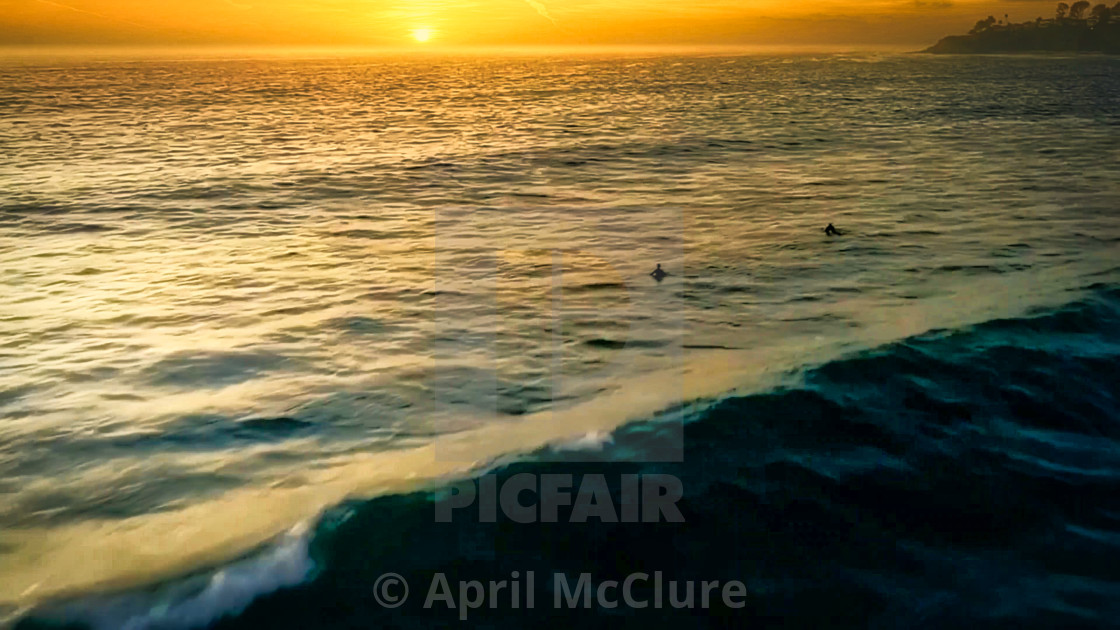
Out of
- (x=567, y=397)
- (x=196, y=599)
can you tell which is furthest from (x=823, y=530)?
(x=196, y=599)

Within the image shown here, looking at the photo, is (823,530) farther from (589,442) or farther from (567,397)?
(567,397)

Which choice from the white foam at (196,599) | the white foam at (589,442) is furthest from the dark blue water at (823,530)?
the white foam at (589,442)

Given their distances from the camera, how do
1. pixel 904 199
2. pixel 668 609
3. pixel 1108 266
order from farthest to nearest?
pixel 904 199
pixel 1108 266
pixel 668 609

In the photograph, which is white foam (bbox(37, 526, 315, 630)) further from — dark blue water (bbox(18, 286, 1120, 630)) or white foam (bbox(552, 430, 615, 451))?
white foam (bbox(552, 430, 615, 451))

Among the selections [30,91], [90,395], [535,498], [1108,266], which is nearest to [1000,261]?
[1108,266]

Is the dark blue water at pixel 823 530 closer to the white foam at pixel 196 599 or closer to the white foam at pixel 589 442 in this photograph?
the white foam at pixel 196 599

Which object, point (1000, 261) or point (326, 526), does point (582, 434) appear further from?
point (1000, 261)

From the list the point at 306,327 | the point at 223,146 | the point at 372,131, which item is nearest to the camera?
→ the point at 306,327

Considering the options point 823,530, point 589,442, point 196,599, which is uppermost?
point 589,442
